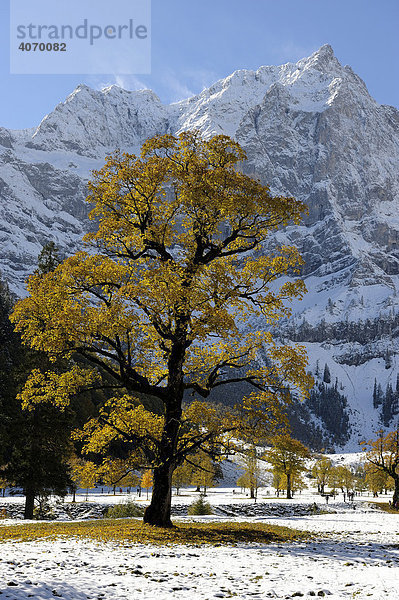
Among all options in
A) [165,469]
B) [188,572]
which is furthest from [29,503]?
[188,572]

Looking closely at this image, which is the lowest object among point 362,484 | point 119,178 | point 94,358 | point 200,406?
point 362,484

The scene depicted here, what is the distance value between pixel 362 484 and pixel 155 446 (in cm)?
14417

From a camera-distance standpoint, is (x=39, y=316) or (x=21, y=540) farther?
(x=39, y=316)

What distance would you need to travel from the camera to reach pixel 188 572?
32.2 ft

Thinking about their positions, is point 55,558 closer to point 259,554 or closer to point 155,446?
point 259,554

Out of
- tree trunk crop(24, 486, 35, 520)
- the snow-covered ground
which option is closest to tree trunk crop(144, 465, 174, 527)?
the snow-covered ground

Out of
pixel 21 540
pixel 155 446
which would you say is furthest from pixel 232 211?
pixel 21 540

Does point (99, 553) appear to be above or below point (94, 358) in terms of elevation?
below

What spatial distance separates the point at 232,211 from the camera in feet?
55.9

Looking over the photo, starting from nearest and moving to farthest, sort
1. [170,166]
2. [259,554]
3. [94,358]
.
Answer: [259,554]
[94,358]
[170,166]

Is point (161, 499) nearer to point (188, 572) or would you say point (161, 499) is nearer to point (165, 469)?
point (165, 469)

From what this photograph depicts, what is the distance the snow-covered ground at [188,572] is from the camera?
8258 millimetres

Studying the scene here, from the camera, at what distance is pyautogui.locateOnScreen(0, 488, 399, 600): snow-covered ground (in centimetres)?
826

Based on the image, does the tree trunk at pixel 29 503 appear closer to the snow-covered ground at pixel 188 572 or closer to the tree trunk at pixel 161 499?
the tree trunk at pixel 161 499
